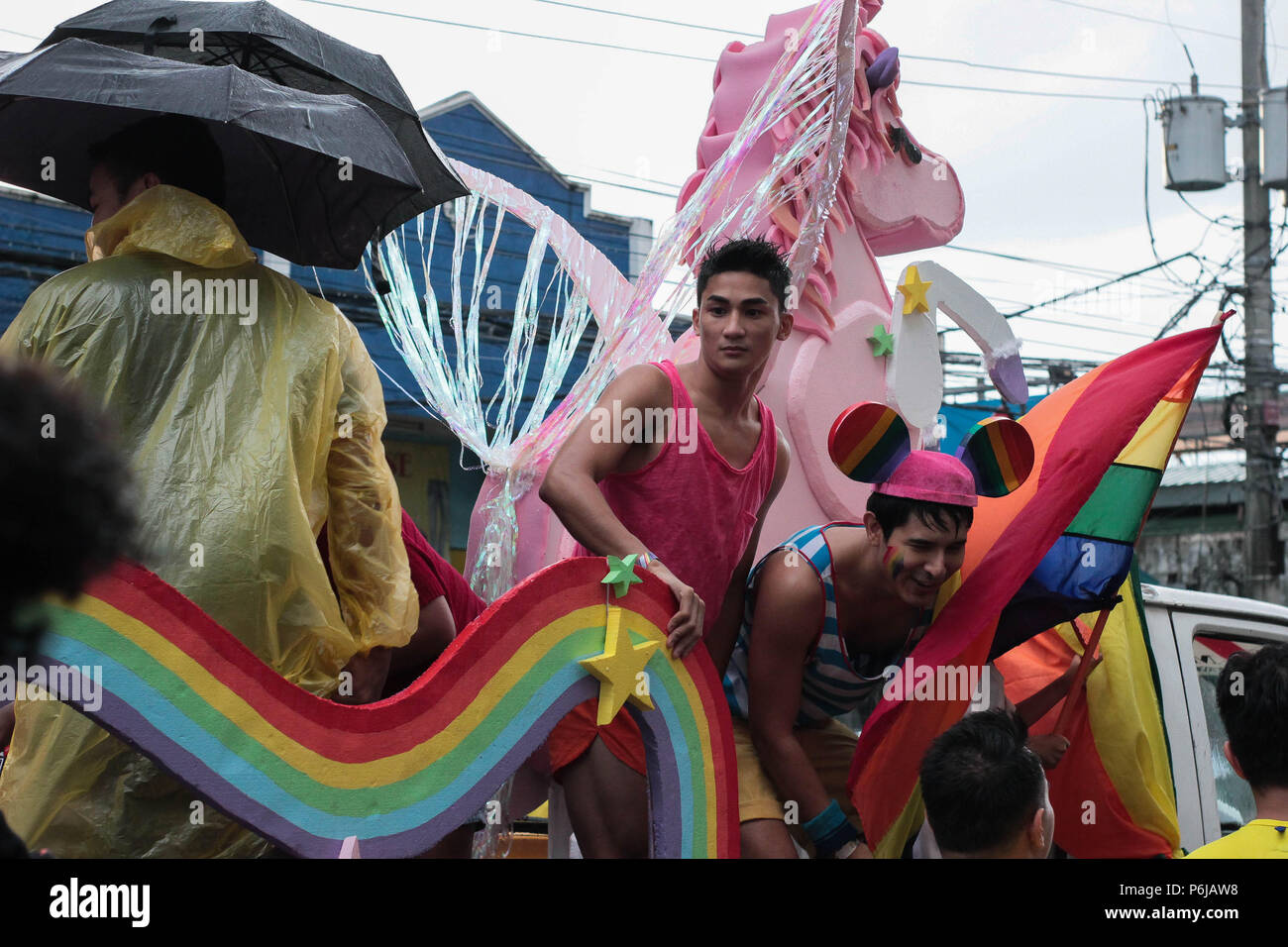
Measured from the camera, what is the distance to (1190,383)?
3252 millimetres

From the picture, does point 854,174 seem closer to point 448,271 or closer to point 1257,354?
point 448,271

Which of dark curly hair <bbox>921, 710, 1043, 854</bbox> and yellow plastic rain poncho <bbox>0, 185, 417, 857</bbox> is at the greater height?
yellow plastic rain poncho <bbox>0, 185, 417, 857</bbox>

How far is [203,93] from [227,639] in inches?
36.7

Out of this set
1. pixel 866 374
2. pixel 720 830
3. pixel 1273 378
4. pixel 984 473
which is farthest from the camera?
pixel 1273 378

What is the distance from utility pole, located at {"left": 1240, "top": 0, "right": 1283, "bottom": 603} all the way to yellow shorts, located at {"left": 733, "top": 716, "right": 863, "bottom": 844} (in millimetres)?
10711

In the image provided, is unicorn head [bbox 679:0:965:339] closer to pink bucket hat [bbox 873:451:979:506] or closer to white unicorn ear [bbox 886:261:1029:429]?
white unicorn ear [bbox 886:261:1029:429]

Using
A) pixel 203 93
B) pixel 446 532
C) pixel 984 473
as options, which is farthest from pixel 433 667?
pixel 446 532

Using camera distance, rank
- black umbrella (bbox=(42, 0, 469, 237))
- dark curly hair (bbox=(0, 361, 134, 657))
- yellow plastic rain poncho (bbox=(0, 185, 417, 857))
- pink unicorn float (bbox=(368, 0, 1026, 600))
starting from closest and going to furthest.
A: 1. dark curly hair (bbox=(0, 361, 134, 657))
2. yellow plastic rain poncho (bbox=(0, 185, 417, 857))
3. black umbrella (bbox=(42, 0, 469, 237))
4. pink unicorn float (bbox=(368, 0, 1026, 600))

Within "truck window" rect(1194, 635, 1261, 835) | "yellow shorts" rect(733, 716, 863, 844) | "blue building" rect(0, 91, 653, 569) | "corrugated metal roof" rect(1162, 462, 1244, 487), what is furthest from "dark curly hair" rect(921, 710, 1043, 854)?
"corrugated metal roof" rect(1162, 462, 1244, 487)

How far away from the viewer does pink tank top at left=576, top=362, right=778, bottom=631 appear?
2686mm

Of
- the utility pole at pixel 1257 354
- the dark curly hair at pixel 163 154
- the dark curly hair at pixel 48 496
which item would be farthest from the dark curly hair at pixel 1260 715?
the utility pole at pixel 1257 354

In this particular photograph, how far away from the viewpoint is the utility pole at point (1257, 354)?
12.4 meters
